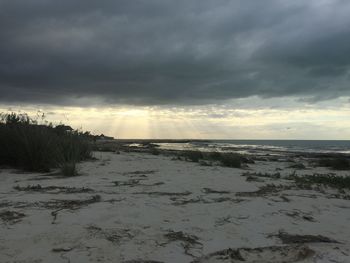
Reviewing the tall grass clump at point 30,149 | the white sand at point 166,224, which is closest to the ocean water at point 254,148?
the tall grass clump at point 30,149

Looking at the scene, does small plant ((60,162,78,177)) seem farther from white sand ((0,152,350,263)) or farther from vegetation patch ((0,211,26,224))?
vegetation patch ((0,211,26,224))

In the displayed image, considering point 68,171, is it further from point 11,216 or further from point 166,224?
point 166,224

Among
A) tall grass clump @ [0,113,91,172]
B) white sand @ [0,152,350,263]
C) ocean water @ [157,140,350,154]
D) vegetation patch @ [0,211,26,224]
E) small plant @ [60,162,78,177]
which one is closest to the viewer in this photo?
white sand @ [0,152,350,263]

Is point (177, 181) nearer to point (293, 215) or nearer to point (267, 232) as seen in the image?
point (293, 215)

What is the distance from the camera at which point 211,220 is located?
4.99 m

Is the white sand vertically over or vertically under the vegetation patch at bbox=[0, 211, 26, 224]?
under

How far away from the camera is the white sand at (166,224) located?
3.66m

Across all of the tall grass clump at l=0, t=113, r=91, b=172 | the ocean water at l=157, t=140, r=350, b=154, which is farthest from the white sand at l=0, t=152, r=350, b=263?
the ocean water at l=157, t=140, r=350, b=154

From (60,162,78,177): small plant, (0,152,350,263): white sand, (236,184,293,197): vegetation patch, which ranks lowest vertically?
(0,152,350,263): white sand

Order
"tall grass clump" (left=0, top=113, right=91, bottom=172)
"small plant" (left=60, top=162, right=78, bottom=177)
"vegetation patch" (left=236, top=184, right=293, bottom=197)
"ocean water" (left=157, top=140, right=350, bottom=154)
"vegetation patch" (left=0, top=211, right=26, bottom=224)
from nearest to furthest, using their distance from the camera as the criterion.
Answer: "vegetation patch" (left=0, top=211, right=26, bottom=224)
"vegetation patch" (left=236, top=184, right=293, bottom=197)
"small plant" (left=60, top=162, right=78, bottom=177)
"tall grass clump" (left=0, top=113, right=91, bottom=172)
"ocean water" (left=157, top=140, right=350, bottom=154)

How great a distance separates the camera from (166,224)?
15.4ft

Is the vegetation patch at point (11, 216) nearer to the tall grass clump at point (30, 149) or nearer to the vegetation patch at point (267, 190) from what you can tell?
the vegetation patch at point (267, 190)

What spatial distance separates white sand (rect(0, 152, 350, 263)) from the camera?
3662 mm

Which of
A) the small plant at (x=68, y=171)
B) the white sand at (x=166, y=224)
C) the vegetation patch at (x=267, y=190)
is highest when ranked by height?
the small plant at (x=68, y=171)
